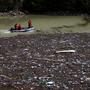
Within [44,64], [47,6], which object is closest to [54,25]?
[47,6]

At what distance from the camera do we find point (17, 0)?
62.7m

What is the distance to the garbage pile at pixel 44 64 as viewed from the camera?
18469 millimetres

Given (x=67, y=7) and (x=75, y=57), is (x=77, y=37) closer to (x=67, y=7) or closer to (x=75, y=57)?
(x=75, y=57)

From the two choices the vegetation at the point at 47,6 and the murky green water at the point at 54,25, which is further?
the vegetation at the point at 47,6

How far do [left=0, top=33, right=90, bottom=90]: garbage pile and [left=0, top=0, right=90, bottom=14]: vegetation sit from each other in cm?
2797

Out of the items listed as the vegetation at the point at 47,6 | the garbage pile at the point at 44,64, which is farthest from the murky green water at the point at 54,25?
the garbage pile at the point at 44,64

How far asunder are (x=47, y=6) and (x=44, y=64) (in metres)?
41.1

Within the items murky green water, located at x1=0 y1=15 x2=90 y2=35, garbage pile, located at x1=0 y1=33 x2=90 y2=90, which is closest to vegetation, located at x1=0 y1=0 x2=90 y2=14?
murky green water, located at x1=0 y1=15 x2=90 y2=35

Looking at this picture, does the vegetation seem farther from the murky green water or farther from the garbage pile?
the garbage pile

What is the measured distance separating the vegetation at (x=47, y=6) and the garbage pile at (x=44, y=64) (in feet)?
91.8

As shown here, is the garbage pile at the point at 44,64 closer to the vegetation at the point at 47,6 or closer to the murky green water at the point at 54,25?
the murky green water at the point at 54,25

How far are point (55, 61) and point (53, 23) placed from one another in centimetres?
2465

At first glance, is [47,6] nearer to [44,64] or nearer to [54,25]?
[54,25]


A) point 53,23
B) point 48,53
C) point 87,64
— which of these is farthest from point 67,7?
point 87,64
